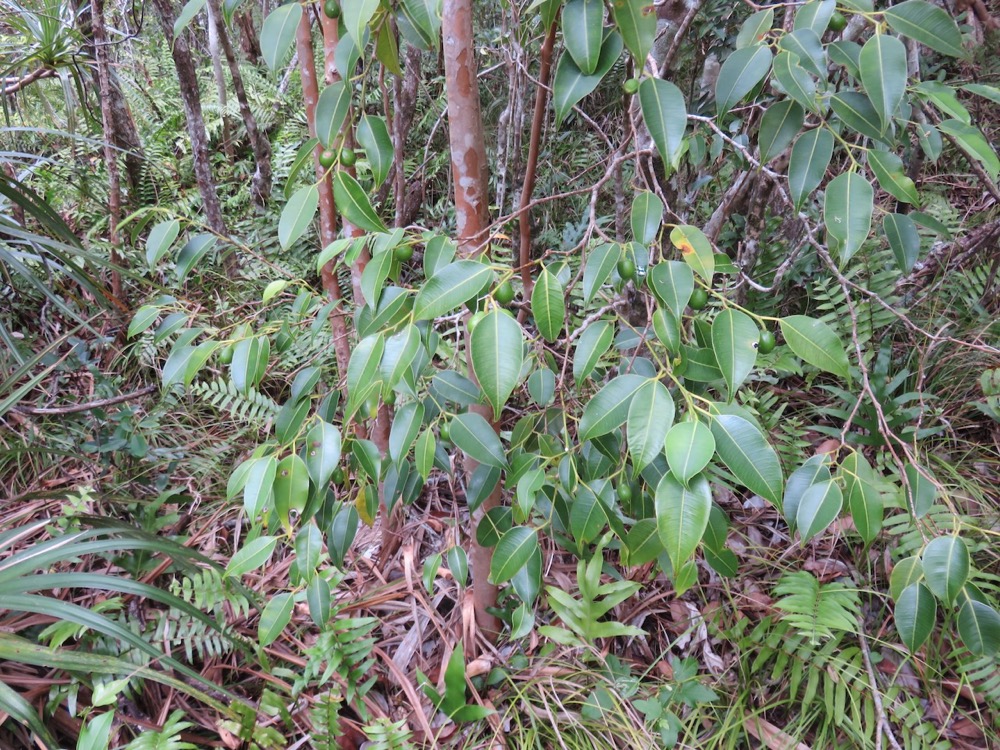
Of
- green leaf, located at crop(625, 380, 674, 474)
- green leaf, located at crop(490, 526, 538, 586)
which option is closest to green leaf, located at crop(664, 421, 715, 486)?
green leaf, located at crop(625, 380, 674, 474)

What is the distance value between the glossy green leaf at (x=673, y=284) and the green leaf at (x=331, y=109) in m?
0.58

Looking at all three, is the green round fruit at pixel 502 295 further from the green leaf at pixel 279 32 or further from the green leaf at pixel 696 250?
the green leaf at pixel 279 32

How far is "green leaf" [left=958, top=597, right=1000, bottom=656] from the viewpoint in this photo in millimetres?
766

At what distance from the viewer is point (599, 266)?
0.84 metres

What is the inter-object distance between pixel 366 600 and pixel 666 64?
63.2 inches

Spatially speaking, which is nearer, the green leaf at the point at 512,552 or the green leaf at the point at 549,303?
the green leaf at the point at 549,303

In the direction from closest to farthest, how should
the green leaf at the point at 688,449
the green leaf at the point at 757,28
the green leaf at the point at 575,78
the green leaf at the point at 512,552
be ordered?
the green leaf at the point at 688,449
the green leaf at the point at 575,78
the green leaf at the point at 757,28
the green leaf at the point at 512,552

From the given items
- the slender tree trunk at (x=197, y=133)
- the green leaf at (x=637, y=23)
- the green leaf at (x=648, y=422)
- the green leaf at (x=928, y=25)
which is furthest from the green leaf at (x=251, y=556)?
the slender tree trunk at (x=197, y=133)

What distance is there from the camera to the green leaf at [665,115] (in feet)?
2.48

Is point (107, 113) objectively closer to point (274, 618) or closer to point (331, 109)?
point (331, 109)

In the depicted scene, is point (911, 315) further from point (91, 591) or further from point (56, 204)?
point (56, 204)

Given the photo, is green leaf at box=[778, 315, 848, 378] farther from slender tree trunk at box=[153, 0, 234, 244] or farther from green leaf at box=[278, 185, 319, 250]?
slender tree trunk at box=[153, 0, 234, 244]

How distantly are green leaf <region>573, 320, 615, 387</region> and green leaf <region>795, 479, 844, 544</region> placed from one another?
33 cm

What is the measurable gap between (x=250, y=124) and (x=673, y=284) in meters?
2.38
